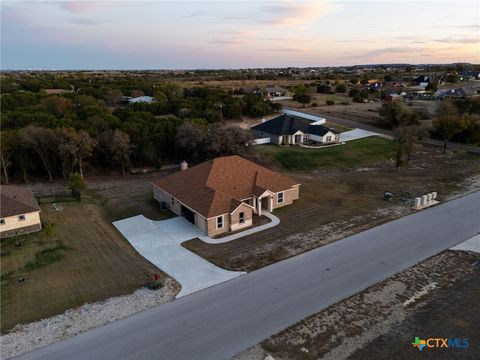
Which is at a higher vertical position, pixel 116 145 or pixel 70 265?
pixel 116 145

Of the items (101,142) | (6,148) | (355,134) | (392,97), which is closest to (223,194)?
(101,142)

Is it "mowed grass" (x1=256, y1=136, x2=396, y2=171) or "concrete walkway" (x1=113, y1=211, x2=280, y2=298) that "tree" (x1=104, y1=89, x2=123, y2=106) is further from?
"concrete walkway" (x1=113, y1=211, x2=280, y2=298)

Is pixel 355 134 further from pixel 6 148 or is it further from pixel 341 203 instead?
pixel 6 148

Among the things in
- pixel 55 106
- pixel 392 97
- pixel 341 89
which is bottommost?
pixel 55 106

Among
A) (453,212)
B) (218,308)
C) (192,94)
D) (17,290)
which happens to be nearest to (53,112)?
(192,94)

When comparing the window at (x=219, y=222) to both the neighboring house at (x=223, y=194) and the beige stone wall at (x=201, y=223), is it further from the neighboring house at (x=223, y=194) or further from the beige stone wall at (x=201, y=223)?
the beige stone wall at (x=201, y=223)

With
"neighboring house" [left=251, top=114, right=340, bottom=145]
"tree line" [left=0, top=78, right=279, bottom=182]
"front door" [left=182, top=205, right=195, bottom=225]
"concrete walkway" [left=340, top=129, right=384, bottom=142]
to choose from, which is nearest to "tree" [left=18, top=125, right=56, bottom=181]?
"tree line" [left=0, top=78, right=279, bottom=182]

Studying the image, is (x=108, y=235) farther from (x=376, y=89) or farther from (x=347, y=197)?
(x=376, y=89)
